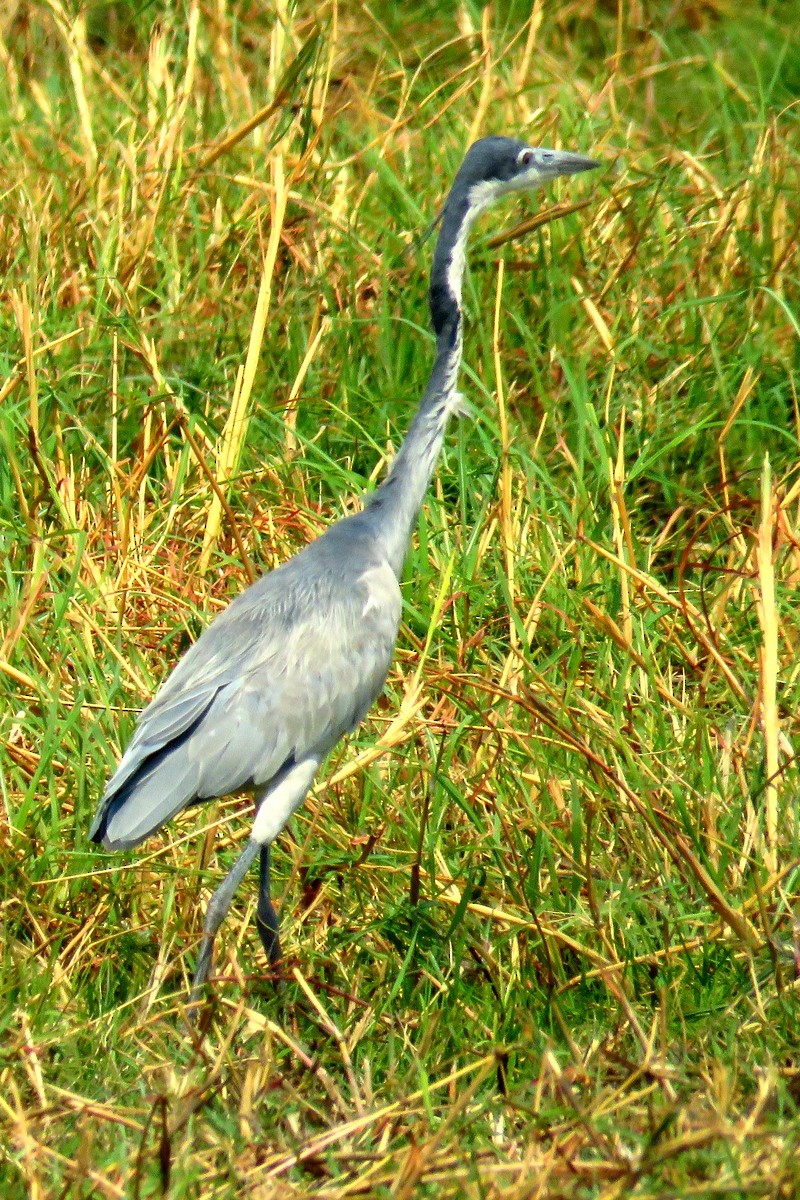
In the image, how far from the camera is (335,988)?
128 inches

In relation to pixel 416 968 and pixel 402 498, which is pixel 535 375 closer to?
pixel 402 498

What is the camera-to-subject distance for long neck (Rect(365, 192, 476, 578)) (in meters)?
3.84

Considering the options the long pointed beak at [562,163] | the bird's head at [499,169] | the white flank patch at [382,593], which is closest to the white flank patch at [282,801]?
the white flank patch at [382,593]

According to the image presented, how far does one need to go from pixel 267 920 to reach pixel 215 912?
175mm

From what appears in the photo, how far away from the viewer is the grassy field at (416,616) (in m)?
2.88

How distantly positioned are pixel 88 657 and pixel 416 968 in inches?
46.0

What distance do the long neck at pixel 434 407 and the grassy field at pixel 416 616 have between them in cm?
21

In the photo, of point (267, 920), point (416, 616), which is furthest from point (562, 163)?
point (267, 920)

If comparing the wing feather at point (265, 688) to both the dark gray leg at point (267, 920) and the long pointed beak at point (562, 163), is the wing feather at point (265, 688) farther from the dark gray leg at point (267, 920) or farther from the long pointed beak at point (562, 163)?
the long pointed beak at point (562, 163)

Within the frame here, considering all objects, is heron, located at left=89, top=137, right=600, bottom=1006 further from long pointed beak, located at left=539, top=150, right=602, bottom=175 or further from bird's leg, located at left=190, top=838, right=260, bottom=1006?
long pointed beak, located at left=539, top=150, right=602, bottom=175

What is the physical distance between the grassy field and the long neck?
8.2 inches

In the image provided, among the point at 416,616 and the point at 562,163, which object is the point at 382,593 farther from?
the point at 562,163

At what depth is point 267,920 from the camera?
3500 millimetres

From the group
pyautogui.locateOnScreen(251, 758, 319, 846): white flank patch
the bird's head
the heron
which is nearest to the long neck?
the heron
